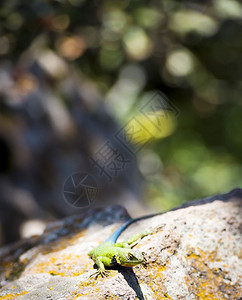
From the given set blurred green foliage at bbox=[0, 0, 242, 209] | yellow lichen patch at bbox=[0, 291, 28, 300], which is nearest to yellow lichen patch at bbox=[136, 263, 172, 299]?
yellow lichen patch at bbox=[0, 291, 28, 300]

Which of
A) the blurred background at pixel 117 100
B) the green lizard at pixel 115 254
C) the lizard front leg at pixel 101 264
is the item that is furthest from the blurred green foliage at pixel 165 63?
the lizard front leg at pixel 101 264

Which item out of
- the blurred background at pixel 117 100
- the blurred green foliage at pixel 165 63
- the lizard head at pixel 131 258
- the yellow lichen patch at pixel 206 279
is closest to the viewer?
the lizard head at pixel 131 258

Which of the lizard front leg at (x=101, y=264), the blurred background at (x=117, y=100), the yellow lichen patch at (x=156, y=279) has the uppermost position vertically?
the blurred background at (x=117, y=100)

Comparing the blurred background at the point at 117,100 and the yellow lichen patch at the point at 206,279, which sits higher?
the blurred background at the point at 117,100

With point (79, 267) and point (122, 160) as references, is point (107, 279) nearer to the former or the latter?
point (79, 267)

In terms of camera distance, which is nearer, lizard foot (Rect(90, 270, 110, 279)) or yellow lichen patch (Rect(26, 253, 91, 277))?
lizard foot (Rect(90, 270, 110, 279))

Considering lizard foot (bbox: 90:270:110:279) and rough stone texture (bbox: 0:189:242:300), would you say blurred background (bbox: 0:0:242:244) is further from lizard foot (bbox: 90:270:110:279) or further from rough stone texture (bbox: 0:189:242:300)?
lizard foot (bbox: 90:270:110:279)

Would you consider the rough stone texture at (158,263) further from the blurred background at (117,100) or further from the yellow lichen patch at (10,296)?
the blurred background at (117,100)
